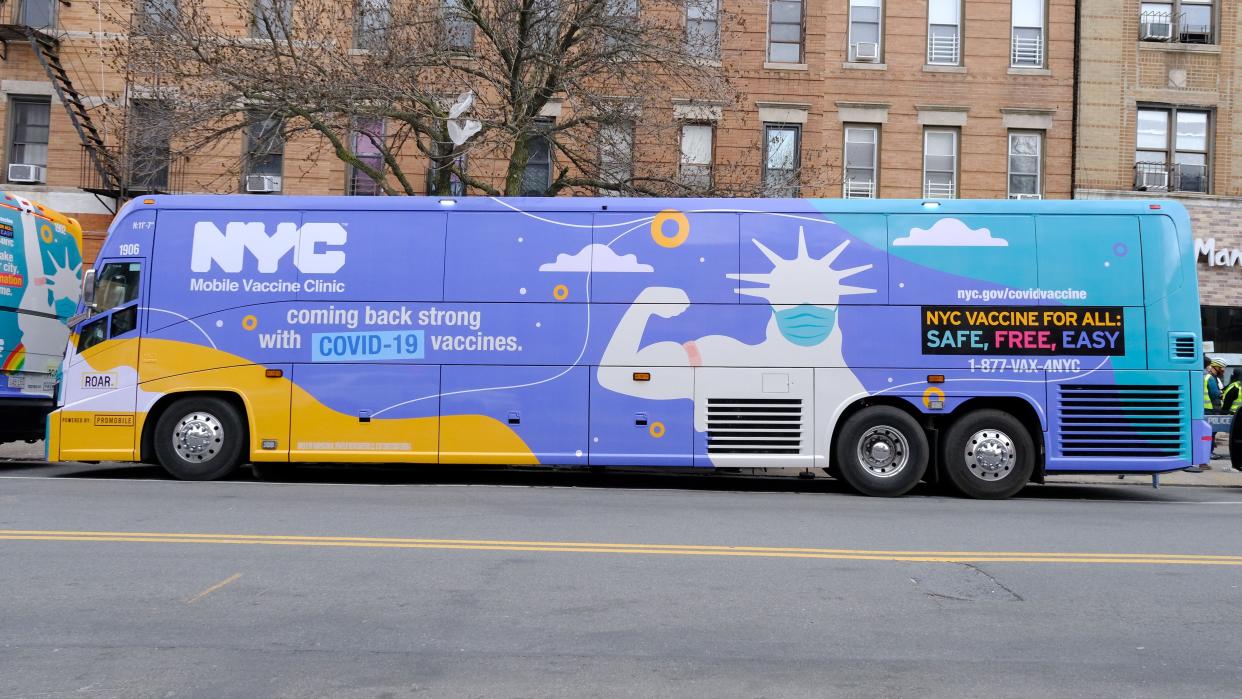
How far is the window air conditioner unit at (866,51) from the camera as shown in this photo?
22844 mm

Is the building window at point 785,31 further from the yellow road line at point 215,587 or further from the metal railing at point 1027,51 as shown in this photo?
the yellow road line at point 215,587

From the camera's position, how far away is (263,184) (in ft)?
73.4

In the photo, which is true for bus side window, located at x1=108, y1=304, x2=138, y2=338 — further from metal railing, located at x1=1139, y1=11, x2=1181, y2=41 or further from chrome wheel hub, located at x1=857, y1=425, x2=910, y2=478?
metal railing, located at x1=1139, y1=11, x2=1181, y2=41

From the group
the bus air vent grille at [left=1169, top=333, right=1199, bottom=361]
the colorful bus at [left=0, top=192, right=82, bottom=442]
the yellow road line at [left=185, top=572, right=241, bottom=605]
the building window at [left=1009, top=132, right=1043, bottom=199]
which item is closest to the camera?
the yellow road line at [left=185, top=572, right=241, bottom=605]

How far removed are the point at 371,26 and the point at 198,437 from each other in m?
8.35

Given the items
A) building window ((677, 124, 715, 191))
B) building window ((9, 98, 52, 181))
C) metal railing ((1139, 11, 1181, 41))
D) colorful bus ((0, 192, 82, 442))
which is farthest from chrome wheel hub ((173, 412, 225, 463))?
metal railing ((1139, 11, 1181, 41))

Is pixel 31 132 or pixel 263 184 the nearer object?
pixel 263 184

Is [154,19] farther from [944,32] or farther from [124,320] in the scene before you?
[944,32]

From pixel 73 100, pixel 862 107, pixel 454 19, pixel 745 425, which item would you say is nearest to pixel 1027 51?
pixel 862 107

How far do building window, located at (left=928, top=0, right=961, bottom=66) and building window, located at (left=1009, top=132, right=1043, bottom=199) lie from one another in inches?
89.4

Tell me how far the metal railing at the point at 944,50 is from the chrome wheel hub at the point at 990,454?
46.1 ft

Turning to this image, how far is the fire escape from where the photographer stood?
835 inches

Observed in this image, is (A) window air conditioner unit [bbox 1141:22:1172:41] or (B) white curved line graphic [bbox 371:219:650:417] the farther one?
(A) window air conditioner unit [bbox 1141:22:1172:41]

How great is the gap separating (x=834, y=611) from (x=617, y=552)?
201cm
